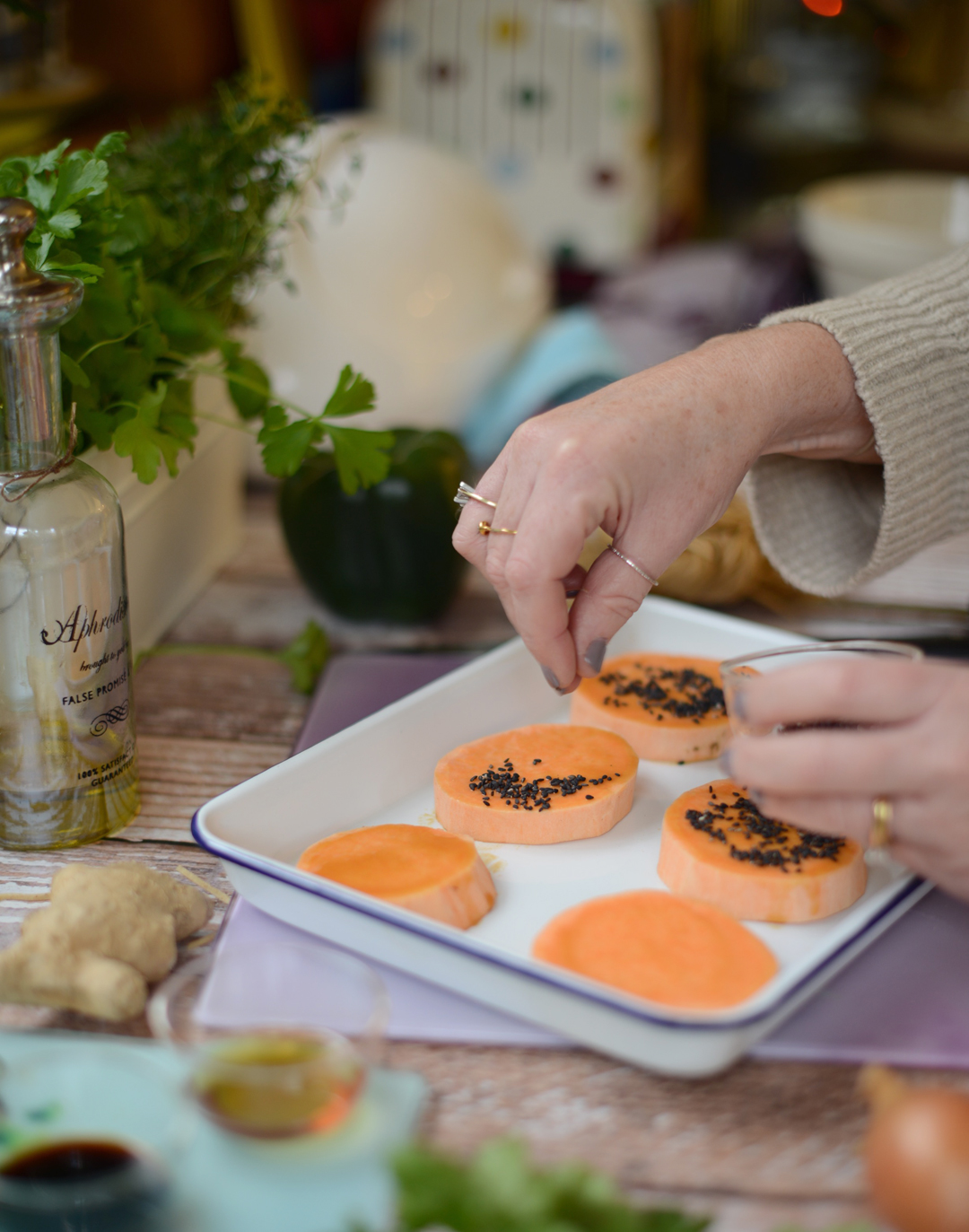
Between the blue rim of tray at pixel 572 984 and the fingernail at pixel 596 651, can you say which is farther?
the fingernail at pixel 596 651

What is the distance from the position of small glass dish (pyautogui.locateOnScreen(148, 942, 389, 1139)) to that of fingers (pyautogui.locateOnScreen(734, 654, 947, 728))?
1.02 ft

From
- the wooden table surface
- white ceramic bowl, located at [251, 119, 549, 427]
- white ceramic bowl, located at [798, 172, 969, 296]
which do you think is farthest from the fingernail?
white ceramic bowl, located at [798, 172, 969, 296]

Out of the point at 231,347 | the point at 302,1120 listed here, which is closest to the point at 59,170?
the point at 231,347

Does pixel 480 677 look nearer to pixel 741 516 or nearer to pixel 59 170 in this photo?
pixel 741 516

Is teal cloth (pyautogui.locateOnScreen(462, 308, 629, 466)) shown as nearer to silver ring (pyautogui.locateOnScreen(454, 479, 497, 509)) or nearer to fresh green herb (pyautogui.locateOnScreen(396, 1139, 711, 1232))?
silver ring (pyautogui.locateOnScreen(454, 479, 497, 509))

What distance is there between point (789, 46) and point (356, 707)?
12.3ft

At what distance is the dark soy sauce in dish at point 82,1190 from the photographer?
588 mm

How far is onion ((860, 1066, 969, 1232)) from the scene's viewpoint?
565 mm

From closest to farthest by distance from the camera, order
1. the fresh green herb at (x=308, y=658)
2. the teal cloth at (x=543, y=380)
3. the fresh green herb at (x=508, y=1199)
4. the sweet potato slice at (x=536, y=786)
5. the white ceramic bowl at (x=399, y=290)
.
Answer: the fresh green herb at (x=508, y=1199) < the sweet potato slice at (x=536, y=786) < the fresh green herb at (x=308, y=658) < the white ceramic bowl at (x=399, y=290) < the teal cloth at (x=543, y=380)

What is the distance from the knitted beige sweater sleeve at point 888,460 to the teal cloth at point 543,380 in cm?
65

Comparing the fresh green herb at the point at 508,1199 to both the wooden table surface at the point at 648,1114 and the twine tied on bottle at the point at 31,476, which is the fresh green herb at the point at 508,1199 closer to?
the wooden table surface at the point at 648,1114

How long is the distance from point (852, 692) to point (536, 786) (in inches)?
13.1

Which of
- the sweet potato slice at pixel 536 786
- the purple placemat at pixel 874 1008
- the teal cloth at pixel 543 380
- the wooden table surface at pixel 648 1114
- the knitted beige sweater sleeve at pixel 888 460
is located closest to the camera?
the wooden table surface at pixel 648 1114

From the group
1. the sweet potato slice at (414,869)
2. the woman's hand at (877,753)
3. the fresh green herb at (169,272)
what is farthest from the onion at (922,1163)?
the fresh green herb at (169,272)
